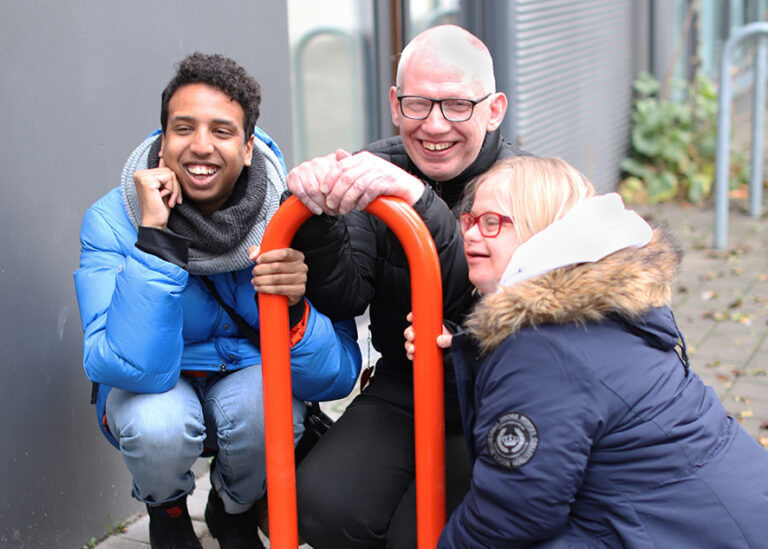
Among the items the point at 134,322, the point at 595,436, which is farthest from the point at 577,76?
the point at 595,436

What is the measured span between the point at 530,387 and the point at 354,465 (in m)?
0.77

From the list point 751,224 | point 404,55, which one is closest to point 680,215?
point 751,224

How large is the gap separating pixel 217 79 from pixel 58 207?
696 mm

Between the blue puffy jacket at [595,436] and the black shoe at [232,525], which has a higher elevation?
the blue puffy jacket at [595,436]

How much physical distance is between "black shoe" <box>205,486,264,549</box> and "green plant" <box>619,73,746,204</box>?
602cm

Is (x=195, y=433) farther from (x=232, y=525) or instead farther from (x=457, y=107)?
(x=457, y=107)

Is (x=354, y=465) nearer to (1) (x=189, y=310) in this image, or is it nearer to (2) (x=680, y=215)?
(1) (x=189, y=310)

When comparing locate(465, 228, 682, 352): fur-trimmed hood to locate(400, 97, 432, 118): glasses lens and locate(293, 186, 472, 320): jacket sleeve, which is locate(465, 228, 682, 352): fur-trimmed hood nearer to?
locate(293, 186, 472, 320): jacket sleeve

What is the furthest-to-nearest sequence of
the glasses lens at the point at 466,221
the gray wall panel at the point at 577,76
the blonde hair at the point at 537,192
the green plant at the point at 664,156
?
1. the green plant at the point at 664,156
2. the gray wall panel at the point at 577,76
3. the glasses lens at the point at 466,221
4. the blonde hair at the point at 537,192

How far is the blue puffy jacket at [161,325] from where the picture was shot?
233 cm

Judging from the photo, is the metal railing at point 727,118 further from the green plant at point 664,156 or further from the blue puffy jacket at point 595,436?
the blue puffy jacket at point 595,436

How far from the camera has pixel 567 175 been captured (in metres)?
2.04

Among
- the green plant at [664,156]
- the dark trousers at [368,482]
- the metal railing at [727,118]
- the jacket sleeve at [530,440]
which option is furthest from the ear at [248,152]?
the green plant at [664,156]

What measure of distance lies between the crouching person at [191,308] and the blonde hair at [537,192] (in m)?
0.53
